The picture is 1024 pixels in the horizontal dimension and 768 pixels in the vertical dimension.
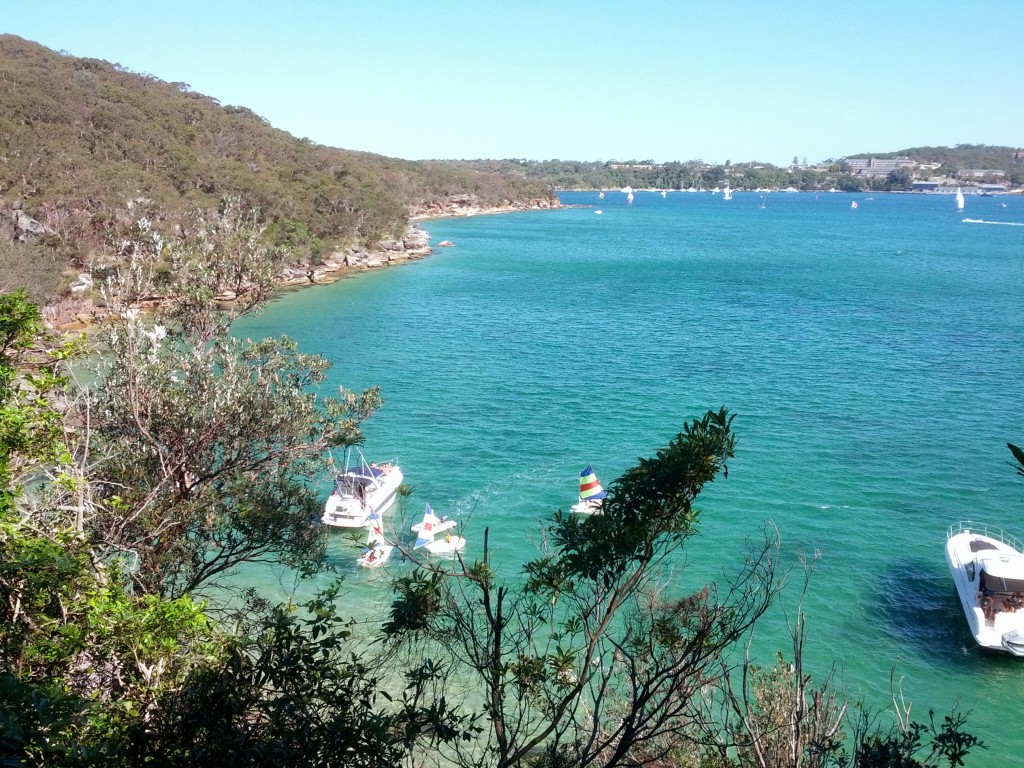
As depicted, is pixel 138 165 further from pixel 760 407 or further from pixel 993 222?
pixel 993 222

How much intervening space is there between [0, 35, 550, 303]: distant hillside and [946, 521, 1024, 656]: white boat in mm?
30953

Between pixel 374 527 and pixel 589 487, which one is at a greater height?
pixel 374 527

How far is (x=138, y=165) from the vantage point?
5806 centimetres

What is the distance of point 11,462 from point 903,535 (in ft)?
70.9

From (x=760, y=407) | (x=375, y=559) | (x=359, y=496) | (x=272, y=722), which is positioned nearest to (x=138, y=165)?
(x=359, y=496)

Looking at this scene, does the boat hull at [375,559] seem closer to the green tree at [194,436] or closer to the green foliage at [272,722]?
the green tree at [194,436]

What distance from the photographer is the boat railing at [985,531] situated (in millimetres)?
20672

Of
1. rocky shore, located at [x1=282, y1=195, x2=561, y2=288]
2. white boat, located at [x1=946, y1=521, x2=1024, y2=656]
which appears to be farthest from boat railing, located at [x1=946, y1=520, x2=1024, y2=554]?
rocky shore, located at [x1=282, y1=195, x2=561, y2=288]

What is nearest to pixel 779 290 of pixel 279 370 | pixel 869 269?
pixel 869 269

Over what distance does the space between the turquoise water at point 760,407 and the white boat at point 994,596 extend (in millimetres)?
462

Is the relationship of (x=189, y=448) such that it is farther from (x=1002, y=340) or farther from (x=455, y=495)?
(x=1002, y=340)

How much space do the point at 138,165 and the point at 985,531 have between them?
194 feet

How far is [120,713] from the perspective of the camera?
6.00m

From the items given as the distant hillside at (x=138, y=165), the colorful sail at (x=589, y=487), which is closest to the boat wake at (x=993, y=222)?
the distant hillside at (x=138, y=165)
